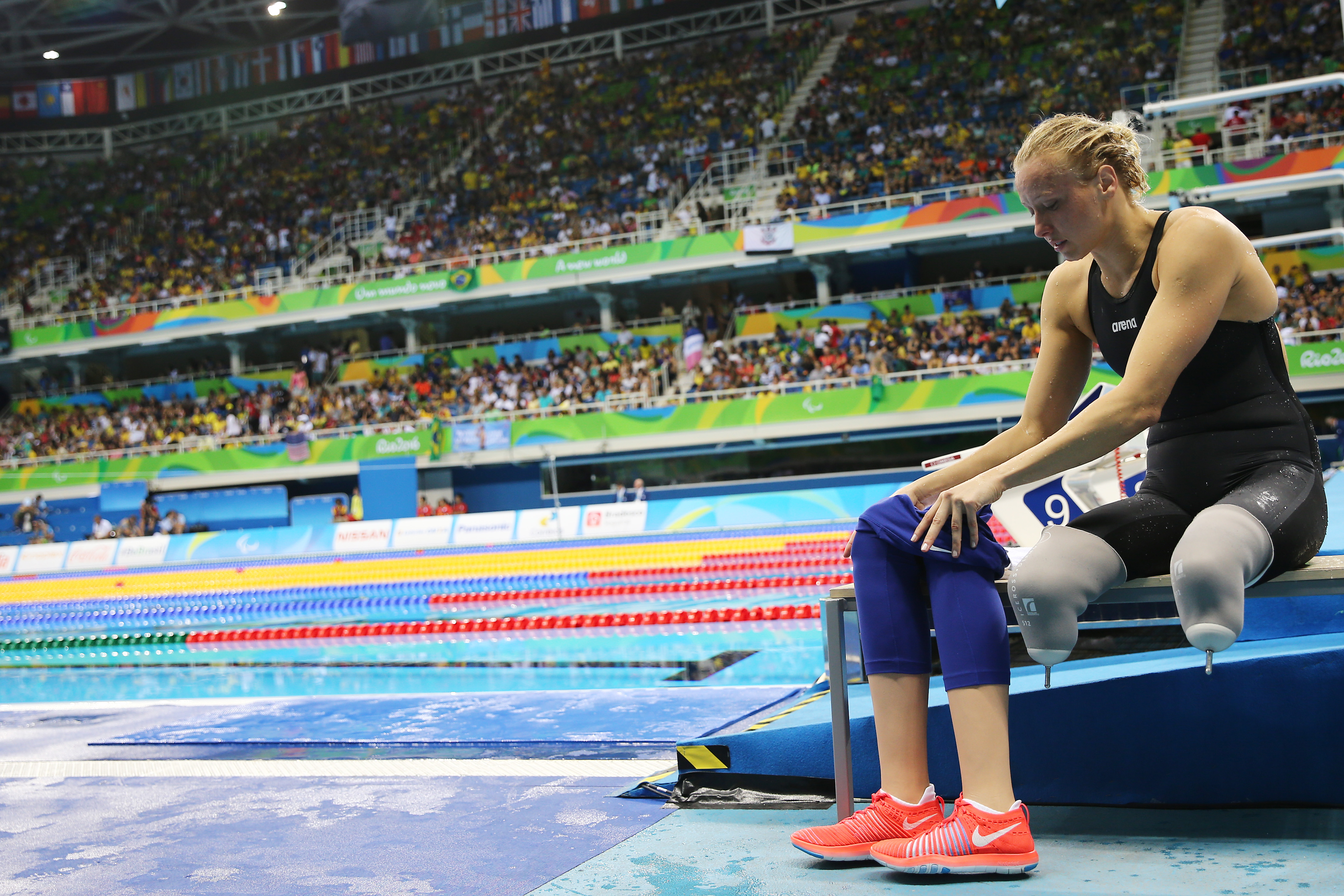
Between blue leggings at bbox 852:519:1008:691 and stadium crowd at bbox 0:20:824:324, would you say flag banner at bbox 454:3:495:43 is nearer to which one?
stadium crowd at bbox 0:20:824:324

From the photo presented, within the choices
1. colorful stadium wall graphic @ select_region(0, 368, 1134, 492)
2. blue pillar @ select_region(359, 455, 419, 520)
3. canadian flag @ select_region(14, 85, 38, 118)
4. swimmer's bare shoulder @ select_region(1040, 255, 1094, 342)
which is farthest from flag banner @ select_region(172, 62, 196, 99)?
swimmer's bare shoulder @ select_region(1040, 255, 1094, 342)

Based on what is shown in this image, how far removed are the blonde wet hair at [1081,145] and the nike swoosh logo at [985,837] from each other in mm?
1295

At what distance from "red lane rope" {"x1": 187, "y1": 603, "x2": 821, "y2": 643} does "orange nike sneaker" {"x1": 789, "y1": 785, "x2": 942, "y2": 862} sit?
688 centimetres

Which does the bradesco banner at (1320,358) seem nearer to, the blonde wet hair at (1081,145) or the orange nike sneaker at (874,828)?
the blonde wet hair at (1081,145)

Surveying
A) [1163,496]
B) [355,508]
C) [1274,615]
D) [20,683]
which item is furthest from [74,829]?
[355,508]

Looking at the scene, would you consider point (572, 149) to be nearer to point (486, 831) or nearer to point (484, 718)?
point (484, 718)

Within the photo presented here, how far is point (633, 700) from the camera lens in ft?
17.4

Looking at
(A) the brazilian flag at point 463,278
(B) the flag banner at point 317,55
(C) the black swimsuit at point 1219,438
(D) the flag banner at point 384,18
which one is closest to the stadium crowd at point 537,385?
(A) the brazilian flag at point 463,278

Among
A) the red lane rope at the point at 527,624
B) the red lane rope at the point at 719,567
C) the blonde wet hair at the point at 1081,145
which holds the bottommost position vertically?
the red lane rope at the point at 719,567

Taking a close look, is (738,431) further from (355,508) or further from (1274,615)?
(1274,615)

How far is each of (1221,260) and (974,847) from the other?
1242 mm

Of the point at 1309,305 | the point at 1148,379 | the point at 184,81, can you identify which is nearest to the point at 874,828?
the point at 1148,379

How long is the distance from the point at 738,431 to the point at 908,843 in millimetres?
21379

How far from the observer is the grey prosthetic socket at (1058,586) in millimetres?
2029
